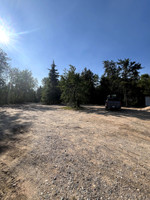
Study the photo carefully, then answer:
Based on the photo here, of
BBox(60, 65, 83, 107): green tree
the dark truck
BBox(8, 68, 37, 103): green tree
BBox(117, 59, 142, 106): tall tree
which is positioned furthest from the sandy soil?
BBox(8, 68, 37, 103): green tree

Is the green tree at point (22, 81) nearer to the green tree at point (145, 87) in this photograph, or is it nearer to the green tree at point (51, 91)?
the green tree at point (51, 91)

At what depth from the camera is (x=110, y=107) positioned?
10.7m

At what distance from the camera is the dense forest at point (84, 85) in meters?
13.4

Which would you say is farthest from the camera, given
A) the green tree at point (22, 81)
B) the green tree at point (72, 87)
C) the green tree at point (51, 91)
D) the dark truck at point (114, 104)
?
the green tree at point (22, 81)

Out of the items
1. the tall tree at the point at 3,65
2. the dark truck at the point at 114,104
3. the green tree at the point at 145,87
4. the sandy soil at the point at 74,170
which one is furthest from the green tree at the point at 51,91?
the sandy soil at the point at 74,170

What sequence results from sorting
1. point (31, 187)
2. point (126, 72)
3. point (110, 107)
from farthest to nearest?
point (126, 72) → point (110, 107) → point (31, 187)

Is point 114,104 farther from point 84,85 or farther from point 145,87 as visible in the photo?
point 145,87

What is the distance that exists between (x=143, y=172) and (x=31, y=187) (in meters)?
2.22

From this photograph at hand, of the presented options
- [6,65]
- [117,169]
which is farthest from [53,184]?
[6,65]

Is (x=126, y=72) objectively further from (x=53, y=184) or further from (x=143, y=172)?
(x=53, y=184)

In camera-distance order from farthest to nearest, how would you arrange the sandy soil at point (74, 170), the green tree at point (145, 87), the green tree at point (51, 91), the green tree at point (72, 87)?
the green tree at point (51, 91), the green tree at point (145, 87), the green tree at point (72, 87), the sandy soil at point (74, 170)

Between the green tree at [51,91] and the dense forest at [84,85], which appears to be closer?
the dense forest at [84,85]

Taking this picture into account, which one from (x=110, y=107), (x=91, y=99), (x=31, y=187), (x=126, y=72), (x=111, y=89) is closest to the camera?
(x=31, y=187)

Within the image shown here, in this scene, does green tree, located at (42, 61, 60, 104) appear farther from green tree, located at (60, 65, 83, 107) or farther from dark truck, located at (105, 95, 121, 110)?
dark truck, located at (105, 95, 121, 110)
